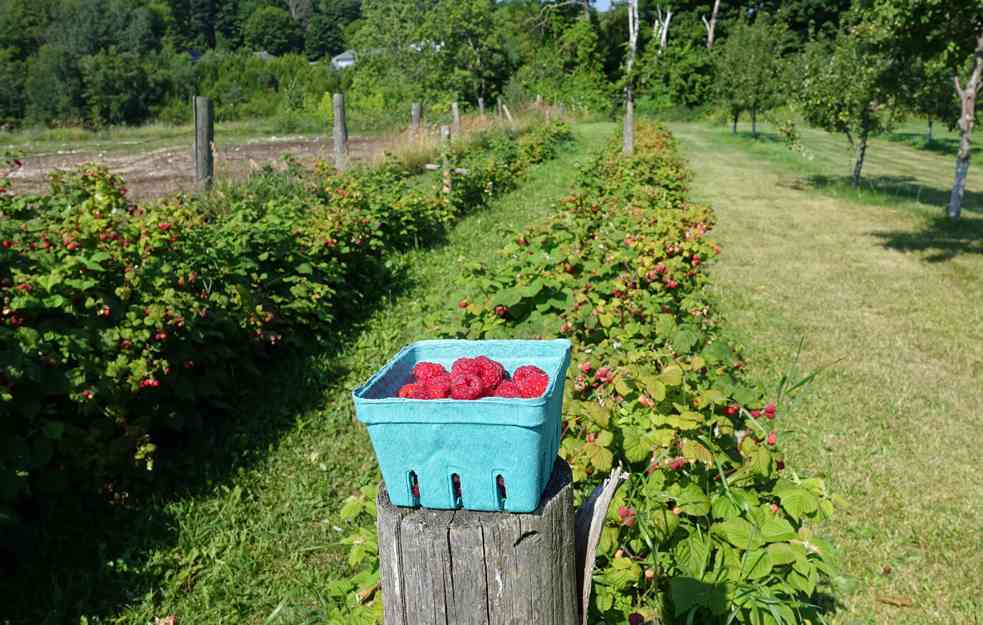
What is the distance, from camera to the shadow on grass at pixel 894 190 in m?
13.6

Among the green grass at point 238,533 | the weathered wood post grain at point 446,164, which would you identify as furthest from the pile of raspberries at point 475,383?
the weathered wood post grain at point 446,164

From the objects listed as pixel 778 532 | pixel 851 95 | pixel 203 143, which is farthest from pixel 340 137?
pixel 778 532

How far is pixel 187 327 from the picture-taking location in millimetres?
3879

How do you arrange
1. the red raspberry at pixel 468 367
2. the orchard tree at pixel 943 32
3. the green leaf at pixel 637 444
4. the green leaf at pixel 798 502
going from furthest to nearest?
the orchard tree at pixel 943 32, the green leaf at pixel 637 444, the green leaf at pixel 798 502, the red raspberry at pixel 468 367

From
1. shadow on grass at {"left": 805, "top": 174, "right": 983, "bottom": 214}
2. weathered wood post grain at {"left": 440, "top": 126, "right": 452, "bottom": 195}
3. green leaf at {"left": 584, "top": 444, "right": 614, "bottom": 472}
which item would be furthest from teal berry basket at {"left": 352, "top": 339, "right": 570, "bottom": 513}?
shadow on grass at {"left": 805, "top": 174, "right": 983, "bottom": 214}

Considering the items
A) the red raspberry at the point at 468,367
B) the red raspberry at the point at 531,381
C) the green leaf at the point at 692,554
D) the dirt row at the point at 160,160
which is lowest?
the dirt row at the point at 160,160

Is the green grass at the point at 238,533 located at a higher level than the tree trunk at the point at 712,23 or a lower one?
lower

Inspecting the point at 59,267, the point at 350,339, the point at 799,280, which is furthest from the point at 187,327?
the point at 799,280

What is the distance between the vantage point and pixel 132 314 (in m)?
3.63

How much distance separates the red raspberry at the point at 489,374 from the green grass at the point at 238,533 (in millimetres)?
1731

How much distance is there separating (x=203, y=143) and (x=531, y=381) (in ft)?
24.2

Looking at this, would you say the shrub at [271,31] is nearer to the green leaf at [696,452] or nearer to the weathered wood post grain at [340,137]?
the weathered wood post grain at [340,137]

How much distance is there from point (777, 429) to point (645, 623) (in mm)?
2698

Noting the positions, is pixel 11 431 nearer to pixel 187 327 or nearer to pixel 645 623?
pixel 187 327
